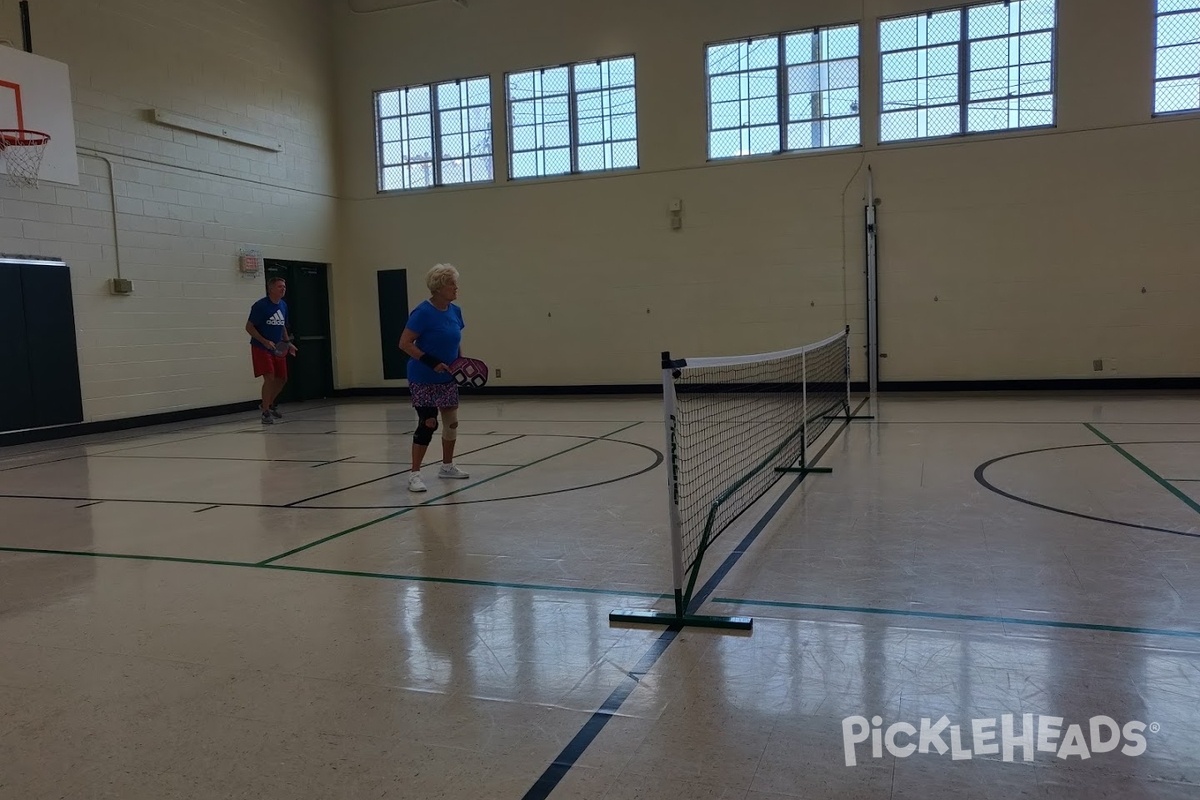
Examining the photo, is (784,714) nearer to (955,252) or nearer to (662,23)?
(955,252)

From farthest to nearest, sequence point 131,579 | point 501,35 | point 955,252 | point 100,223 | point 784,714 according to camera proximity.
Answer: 1. point 501,35
2. point 955,252
3. point 100,223
4. point 131,579
5. point 784,714

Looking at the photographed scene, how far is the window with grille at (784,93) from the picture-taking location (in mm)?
12664

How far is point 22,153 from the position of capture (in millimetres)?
9508

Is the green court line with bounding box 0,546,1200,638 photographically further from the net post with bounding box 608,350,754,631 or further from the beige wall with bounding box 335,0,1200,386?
the beige wall with bounding box 335,0,1200,386

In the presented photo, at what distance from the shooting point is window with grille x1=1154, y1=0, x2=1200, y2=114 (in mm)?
11227

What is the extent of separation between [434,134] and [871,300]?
26.7ft

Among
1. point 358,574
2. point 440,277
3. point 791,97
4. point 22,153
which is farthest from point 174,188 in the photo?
point 358,574

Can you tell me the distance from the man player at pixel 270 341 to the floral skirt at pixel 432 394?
5.75 meters

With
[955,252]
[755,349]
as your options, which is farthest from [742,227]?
[955,252]

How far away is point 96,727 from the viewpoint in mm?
2631

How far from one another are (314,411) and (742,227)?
7.35 metres

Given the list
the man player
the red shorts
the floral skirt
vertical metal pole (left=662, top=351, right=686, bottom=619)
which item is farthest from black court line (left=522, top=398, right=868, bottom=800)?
the red shorts

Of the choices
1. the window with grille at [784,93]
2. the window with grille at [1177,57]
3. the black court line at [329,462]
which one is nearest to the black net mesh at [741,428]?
the black court line at [329,462]

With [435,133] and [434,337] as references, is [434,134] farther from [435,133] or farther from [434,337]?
[434,337]
